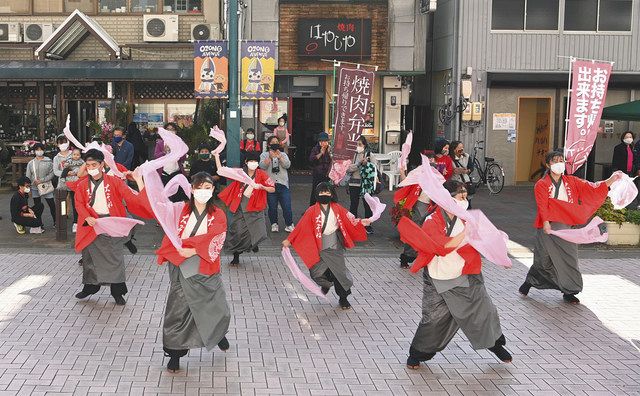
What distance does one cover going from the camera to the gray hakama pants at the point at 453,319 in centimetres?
774

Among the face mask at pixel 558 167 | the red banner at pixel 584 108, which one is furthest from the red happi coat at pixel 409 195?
the red banner at pixel 584 108

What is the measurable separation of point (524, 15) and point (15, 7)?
14.6 metres

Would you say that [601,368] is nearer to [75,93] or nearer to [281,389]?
[281,389]

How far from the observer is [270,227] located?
1566 centimetres

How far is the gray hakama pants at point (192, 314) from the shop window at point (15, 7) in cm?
1958

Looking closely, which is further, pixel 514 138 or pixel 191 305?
pixel 514 138

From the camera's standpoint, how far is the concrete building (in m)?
22.5

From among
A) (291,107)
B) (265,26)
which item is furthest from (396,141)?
(265,26)

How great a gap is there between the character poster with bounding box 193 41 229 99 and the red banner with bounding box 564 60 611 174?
604cm

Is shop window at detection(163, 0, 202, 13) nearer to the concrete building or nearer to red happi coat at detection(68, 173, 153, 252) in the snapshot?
the concrete building

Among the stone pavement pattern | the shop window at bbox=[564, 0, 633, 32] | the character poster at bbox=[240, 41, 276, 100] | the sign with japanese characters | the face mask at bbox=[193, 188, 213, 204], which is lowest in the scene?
the stone pavement pattern

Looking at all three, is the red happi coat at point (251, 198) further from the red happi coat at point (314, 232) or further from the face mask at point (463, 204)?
the face mask at point (463, 204)

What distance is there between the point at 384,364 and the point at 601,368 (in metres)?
2.04

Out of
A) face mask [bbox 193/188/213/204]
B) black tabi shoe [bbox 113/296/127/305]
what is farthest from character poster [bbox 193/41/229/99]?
face mask [bbox 193/188/213/204]
